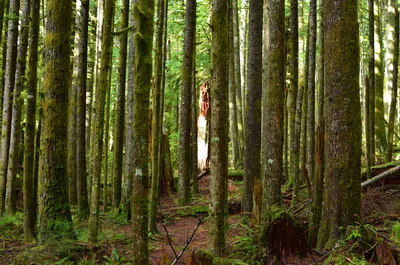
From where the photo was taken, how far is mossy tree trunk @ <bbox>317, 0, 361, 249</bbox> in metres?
6.85

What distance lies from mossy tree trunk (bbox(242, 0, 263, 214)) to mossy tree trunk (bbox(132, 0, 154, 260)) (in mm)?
5580

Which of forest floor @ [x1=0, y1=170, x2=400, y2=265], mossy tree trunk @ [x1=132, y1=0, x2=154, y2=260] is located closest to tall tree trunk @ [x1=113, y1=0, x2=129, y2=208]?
forest floor @ [x1=0, y1=170, x2=400, y2=265]

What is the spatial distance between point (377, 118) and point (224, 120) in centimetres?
1188

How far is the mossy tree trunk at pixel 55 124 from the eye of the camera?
7.59 meters

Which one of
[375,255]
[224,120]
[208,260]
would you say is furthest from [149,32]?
[375,255]

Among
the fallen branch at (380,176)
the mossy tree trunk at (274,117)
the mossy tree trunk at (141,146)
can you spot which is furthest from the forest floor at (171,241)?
the mossy tree trunk at (274,117)

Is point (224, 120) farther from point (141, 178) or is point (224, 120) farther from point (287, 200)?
point (287, 200)

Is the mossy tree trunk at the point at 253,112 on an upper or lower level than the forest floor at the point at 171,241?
upper

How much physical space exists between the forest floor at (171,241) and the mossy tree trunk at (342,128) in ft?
2.06

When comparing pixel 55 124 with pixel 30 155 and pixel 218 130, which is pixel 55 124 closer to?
pixel 30 155

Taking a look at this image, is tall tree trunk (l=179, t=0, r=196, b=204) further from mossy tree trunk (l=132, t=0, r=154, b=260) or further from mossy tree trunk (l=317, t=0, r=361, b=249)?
mossy tree trunk (l=132, t=0, r=154, b=260)

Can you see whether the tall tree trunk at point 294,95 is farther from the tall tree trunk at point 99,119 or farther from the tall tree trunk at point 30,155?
the tall tree trunk at point 30,155

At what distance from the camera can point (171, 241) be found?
956 cm

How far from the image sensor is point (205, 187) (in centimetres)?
1722
